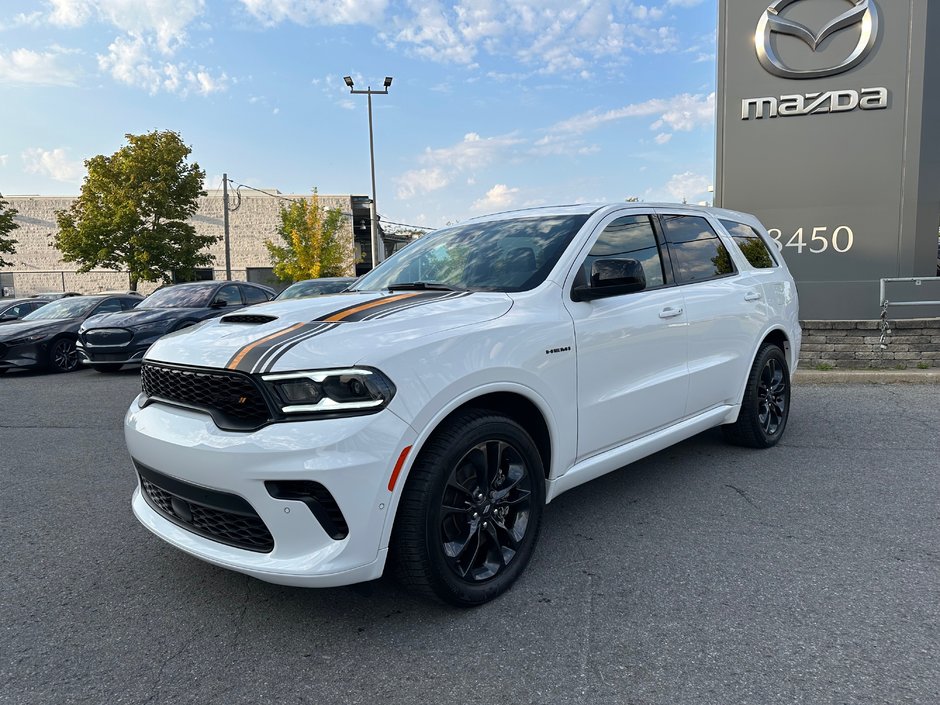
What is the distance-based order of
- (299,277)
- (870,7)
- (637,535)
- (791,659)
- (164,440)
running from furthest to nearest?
(299,277) → (870,7) → (637,535) → (164,440) → (791,659)

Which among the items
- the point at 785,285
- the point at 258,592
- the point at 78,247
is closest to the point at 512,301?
the point at 258,592

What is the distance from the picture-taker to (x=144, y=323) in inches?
406

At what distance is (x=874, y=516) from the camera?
3648mm

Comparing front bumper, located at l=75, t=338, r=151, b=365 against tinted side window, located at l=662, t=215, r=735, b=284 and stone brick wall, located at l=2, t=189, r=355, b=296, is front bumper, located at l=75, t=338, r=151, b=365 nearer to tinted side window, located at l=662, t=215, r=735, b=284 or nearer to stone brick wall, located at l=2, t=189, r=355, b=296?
tinted side window, located at l=662, t=215, r=735, b=284

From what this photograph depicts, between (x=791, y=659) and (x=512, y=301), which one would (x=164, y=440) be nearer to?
(x=512, y=301)

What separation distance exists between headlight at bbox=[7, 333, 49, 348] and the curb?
474 inches

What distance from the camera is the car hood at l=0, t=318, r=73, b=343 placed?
426 inches

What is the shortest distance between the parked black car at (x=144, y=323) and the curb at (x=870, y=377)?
8.09 m

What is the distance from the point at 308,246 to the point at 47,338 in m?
24.5

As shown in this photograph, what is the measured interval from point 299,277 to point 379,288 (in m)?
33.4

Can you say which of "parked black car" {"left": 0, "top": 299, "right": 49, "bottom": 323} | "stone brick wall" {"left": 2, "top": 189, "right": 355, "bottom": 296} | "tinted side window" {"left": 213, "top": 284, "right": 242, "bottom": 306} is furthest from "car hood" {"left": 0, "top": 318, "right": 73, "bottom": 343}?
"stone brick wall" {"left": 2, "top": 189, "right": 355, "bottom": 296}

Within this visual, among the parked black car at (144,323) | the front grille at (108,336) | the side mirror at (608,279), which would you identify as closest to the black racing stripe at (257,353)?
the side mirror at (608,279)

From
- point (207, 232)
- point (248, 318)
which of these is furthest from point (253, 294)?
point (207, 232)

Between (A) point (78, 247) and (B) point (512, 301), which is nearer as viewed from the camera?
(B) point (512, 301)
